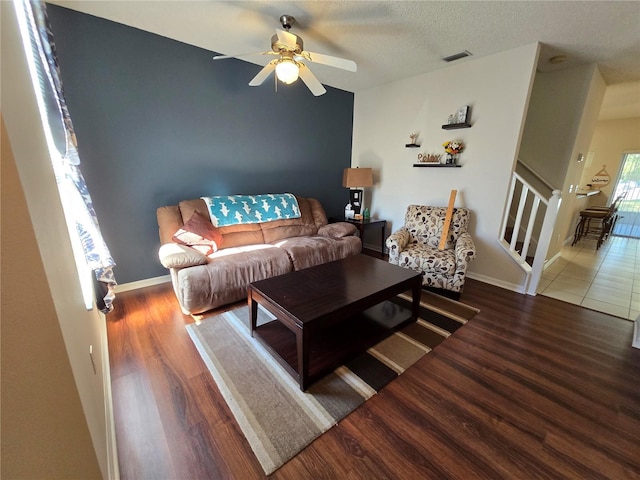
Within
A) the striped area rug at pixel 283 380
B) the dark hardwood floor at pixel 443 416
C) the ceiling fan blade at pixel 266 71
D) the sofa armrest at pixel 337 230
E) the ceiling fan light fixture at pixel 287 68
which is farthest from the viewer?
the sofa armrest at pixel 337 230

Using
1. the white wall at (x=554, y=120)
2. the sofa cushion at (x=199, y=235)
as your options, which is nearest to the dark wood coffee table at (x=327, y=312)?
the sofa cushion at (x=199, y=235)

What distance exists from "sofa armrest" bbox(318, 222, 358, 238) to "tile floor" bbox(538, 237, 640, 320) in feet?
7.57

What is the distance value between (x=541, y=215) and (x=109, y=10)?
209 inches

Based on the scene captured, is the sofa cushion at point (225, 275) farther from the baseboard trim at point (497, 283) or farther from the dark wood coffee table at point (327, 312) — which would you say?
the baseboard trim at point (497, 283)

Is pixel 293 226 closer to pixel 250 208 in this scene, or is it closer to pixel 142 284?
pixel 250 208

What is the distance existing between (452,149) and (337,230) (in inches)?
69.1

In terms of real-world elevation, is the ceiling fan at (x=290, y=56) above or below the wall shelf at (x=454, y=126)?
above

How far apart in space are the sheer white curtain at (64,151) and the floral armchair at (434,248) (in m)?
2.67

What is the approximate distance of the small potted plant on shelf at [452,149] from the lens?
3225 millimetres

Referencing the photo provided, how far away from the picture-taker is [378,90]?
3.99 meters

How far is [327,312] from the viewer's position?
1651 millimetres

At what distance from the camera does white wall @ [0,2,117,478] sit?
559mm

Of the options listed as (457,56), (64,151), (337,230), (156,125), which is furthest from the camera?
(337,230)

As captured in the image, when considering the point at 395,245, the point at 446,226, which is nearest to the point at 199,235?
the point at 395,245
